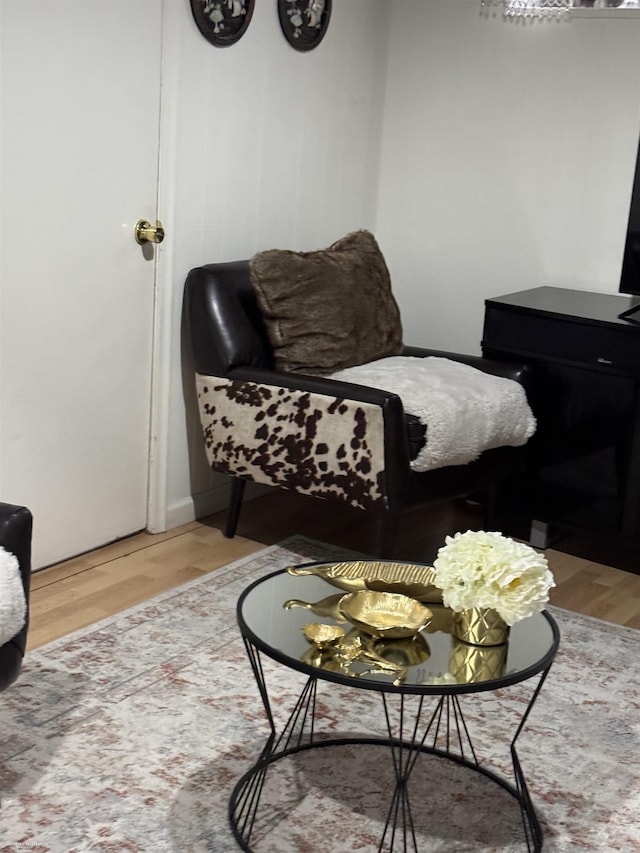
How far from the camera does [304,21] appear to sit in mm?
3842

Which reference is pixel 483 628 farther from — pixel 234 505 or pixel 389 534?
pixel 234 505

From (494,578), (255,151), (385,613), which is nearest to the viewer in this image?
(494,578)

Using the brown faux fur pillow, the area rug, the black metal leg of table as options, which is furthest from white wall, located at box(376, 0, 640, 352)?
the black metal leg of table

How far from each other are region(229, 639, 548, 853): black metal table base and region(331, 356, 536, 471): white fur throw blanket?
84 cm

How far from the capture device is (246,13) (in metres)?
3.57

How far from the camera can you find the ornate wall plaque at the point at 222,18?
11.1 ft

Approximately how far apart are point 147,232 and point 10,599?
1.60m

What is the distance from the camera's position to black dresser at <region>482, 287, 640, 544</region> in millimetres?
3566

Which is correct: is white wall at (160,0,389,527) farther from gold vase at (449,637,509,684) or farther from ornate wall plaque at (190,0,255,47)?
gold vase at (449,637,509,684)

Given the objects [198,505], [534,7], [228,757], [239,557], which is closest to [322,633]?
[228,757]

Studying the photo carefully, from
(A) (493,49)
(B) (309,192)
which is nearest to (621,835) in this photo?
(B) (309,192)

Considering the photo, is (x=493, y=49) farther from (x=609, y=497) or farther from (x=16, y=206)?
(x=16, y=206)

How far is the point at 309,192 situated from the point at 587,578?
1688 mm

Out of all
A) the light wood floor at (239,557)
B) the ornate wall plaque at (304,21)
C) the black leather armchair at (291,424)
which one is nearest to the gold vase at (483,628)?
the black leather armchair at (291,424)
